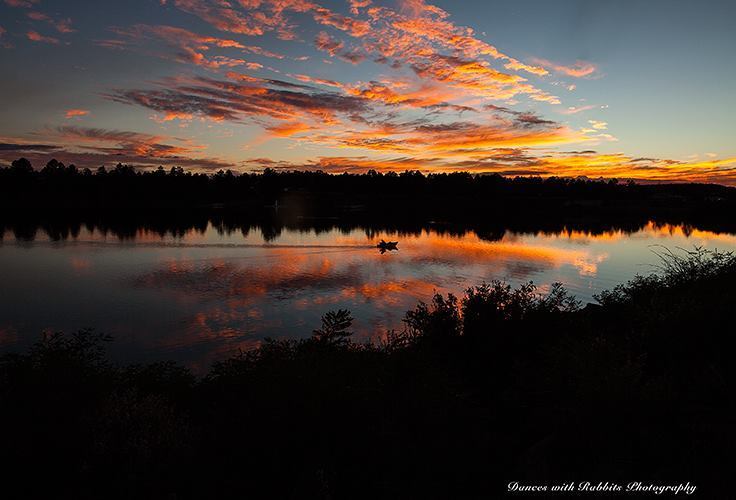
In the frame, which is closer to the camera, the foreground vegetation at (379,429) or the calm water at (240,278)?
the foreground vegetation at (379,429)

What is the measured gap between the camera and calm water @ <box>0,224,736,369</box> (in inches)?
1045

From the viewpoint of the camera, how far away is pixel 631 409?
27.9ft

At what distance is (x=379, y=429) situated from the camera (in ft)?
28.7

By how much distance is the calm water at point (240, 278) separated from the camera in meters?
26.5

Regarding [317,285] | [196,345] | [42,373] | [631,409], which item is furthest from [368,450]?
[317,285]

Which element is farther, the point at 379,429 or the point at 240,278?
the point at 240,278

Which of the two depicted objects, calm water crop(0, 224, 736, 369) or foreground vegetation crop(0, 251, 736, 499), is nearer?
foreground vegetation crop(0, 251, 736, 499)

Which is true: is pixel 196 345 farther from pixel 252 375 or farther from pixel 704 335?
pixel 704 335

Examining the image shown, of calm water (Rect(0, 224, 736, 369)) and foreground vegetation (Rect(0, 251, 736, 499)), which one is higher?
foreground vegetation (Rect(0, 251, 736, 499))

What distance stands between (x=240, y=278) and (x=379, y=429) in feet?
117

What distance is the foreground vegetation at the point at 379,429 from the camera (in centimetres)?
765

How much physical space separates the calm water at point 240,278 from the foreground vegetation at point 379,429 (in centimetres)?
1204

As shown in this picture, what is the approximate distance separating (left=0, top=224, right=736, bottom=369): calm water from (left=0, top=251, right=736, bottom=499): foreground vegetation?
1204 centimetres

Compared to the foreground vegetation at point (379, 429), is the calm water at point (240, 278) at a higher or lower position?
lower
